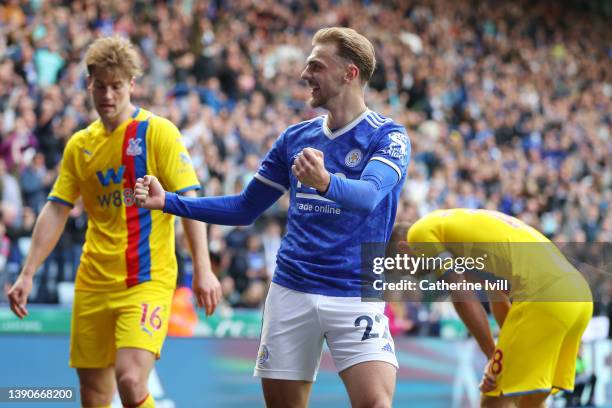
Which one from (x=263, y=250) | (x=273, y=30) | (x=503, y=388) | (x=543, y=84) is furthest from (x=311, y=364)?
(x=543, y=84)

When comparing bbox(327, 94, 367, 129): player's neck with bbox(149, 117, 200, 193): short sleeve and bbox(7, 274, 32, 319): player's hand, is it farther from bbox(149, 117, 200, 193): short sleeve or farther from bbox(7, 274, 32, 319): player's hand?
bbox(7, 274, 32, 319): player's hand

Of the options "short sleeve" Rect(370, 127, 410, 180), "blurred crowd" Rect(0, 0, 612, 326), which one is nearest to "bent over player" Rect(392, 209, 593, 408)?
"short sleeve" Rect(370, 127, 410, 180)

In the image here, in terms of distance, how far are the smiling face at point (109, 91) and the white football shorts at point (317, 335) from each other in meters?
1.61

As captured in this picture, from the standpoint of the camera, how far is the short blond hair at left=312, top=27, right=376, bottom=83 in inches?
184

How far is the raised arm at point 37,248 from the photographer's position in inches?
225

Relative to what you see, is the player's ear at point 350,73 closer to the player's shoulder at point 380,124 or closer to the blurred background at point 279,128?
the player's shoulder at point 380,124

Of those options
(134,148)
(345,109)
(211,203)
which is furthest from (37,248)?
(345,109)

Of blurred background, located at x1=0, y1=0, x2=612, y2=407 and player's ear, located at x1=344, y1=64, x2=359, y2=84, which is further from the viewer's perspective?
blurred background, located at x1=0, y1=0, x2=612, y2=407

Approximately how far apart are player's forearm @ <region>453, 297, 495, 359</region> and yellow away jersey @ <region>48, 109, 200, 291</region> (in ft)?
5.72

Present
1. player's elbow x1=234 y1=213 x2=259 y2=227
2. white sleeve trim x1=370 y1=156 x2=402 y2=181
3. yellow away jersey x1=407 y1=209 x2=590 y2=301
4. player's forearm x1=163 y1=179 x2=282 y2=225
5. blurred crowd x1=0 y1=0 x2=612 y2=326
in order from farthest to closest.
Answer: blurred crowd x1=0 y1=0 x2=612 y2=326
yellow away jersey x1=407 y1=209 x2=590 y2=301
player's elbow x1=234 y1=213 x2=259 y2=227
player's forearm x1=163 y1=179 x2=282 y2=225
white sleeve trim x1=370 y1=156 x2=402 y2=181

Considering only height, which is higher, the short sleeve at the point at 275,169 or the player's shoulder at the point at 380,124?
the player's shoulder at the point at 380,124

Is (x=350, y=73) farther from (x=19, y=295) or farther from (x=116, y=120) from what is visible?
(x=19, y=295)

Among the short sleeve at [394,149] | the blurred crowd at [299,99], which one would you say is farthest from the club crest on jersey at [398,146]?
the blurred crowd at [299,99]

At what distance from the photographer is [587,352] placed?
10.1m
